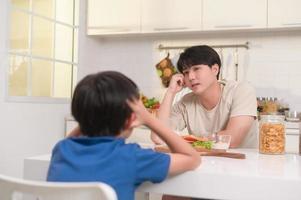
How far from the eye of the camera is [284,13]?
269 cm

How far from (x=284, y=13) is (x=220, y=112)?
1358 mm

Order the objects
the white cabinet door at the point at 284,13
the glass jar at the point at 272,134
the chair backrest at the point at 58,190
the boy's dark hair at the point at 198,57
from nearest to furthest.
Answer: the chair backrest at the point at 58,190, the glass jar at the point at 272,134, the boy's dark hair at the point at 198,57, the white cabinet door at the point at 284,13

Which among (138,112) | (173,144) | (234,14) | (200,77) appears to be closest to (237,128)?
(200,77)

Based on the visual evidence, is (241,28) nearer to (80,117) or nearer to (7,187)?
(80,117)

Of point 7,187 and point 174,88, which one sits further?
point 174,88

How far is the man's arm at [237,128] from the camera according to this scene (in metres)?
1.55

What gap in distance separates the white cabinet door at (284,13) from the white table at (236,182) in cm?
193

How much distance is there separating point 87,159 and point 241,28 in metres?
2.29

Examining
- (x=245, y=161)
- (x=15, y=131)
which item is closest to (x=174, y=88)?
(x=245, y=161)

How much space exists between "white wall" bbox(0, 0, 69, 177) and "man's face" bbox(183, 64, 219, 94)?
1.33m

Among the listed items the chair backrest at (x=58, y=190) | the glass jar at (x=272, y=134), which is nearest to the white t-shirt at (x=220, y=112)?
the glass jar at (x=272, y=134)

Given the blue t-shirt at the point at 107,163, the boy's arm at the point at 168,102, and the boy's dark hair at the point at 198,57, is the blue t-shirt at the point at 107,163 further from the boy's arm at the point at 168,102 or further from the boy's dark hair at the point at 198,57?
the boy's dark hair at the point at 198,57

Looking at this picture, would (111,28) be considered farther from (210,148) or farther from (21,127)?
(210,148)

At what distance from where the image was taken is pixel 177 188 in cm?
87
